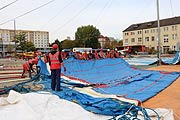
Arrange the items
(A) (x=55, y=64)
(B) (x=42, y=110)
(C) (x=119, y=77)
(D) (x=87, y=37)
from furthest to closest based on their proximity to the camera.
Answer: (D) (x=87, y=37), (C) (x=119, y=77), (A) (x=55, y=64), (B) (x=42, y=110)

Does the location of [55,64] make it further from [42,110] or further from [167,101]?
[167,101]

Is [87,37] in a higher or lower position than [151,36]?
higher

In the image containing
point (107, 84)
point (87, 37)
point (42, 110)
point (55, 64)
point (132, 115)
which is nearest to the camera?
point (132, 115)

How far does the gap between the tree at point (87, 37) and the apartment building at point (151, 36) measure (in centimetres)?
823

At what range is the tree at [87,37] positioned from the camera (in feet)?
193

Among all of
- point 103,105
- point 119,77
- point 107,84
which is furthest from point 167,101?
point 119,77

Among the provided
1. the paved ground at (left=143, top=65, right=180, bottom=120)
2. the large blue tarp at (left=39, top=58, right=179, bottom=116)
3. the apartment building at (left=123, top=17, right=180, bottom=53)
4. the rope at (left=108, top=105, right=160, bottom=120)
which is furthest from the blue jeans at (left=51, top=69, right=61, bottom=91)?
the apartment building at (left=123, top=17, right=180, bottom=53)

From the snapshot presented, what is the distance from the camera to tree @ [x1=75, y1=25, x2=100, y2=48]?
58938 millimetres

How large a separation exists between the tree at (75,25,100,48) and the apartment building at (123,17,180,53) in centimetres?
823

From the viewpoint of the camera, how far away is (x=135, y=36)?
58375 mm

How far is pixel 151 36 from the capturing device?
5469 cm

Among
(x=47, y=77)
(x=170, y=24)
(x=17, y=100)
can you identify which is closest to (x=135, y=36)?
(x=170, y=24)

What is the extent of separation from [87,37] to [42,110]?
5705cm

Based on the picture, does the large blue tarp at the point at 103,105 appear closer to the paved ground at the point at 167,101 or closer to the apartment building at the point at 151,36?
the paved ground at the point at 167,101
